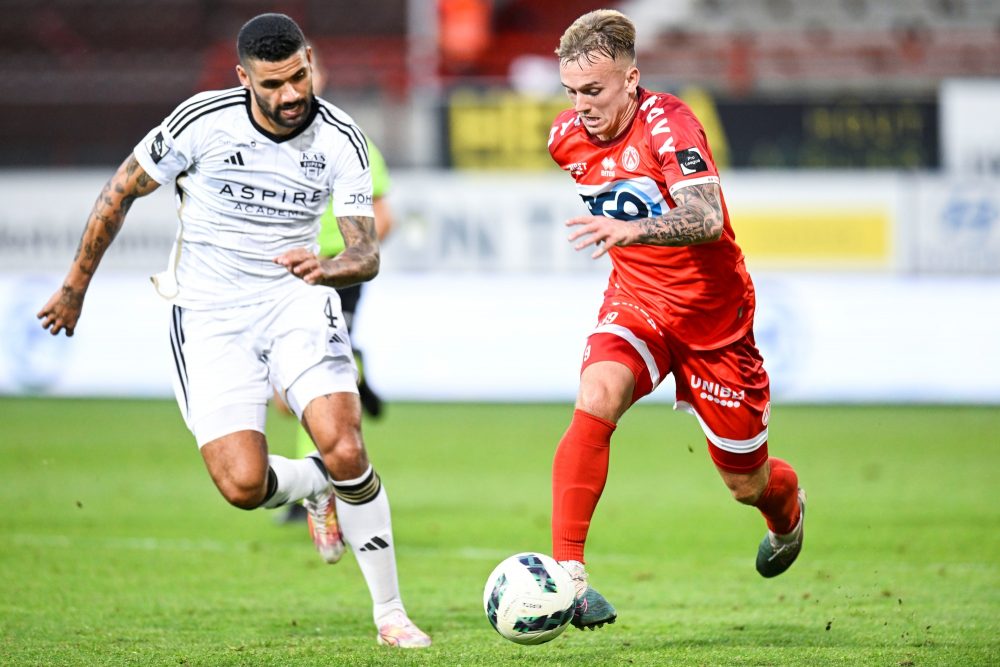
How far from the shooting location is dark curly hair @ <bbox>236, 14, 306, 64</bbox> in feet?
17.0

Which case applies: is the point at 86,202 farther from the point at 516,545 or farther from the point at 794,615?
the point at 794,615

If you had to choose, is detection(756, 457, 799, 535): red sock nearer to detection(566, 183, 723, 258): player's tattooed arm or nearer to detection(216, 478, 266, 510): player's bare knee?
detection(566, 183, 723, 258): player's tattooed arm

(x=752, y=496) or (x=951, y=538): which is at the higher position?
(x=752, y=496)

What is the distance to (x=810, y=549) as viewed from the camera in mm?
7629

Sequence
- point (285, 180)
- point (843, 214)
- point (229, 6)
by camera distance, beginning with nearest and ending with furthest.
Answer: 1. point (285, 180)
2. point (843, 214)
3. point (229, 6)

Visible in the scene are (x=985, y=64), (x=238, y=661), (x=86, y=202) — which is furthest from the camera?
(x=985, y=64)

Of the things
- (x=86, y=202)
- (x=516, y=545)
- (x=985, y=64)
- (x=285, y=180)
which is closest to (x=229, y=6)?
(x=86, y=202)

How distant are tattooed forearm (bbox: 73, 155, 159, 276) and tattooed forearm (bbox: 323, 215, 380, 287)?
77cm

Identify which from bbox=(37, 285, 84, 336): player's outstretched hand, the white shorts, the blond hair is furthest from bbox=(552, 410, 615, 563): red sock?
bbox=(37, 285, 84, 336): player's outstretched hand

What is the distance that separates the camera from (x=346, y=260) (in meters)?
5.18

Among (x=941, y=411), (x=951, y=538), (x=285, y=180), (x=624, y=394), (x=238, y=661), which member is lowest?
(x=941, y=411)

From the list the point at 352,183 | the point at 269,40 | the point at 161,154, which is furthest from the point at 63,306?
the point at 269,40

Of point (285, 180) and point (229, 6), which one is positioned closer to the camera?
point (285, 180)

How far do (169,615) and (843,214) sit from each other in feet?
35.9
